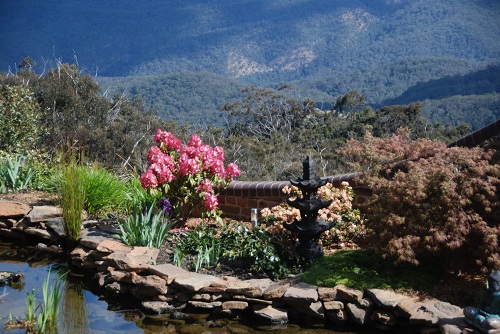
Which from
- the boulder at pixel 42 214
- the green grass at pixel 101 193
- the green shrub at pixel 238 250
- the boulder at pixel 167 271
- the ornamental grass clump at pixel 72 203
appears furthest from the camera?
the green grass at pixel 101 193

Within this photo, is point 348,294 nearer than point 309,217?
Yes

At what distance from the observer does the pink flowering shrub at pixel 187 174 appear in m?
6.77

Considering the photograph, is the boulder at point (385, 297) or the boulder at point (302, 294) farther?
the boulder at point (302, 294)

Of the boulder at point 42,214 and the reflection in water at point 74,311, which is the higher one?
the boulder at point 42,214

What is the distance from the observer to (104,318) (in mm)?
5121

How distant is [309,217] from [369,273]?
2.90ft

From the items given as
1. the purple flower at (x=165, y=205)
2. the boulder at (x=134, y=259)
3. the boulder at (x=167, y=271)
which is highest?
the purple flower at (x=165, y=205)

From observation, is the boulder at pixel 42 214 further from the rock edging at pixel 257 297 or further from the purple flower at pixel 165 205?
the purple flower at pixel 165 205

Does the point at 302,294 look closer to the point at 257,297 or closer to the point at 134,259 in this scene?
the point at 257,297

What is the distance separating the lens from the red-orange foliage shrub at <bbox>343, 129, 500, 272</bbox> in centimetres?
457

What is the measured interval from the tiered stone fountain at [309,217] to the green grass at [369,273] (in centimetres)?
19

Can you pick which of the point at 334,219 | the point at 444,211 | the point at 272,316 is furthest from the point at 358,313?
the point at 334,219

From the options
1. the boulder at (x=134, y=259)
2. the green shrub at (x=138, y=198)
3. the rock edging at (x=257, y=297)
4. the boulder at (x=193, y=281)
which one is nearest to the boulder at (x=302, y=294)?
the rock edging at (x=257, y=297)

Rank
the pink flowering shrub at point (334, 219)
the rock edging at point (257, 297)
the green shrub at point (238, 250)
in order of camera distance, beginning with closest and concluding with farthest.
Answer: the rock edging at point (257, 297), the green shrub at point (238, 250), the pink flowering shrub at point (334, 219)
